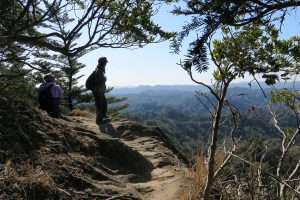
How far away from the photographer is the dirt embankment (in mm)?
4387

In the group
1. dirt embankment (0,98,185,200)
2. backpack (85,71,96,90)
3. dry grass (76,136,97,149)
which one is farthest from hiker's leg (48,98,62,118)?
dry grass (76,136,97,149)

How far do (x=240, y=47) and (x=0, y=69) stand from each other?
17.9 metres

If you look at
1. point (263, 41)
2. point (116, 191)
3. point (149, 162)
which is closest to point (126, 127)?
point (149, 162)

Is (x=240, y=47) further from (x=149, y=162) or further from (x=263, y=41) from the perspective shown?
(x=149, y=162)

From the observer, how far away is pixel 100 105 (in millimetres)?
10180

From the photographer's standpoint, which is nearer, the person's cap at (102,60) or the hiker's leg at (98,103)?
the person's cap at (102,60)

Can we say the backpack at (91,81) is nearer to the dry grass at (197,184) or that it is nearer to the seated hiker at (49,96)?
the seated hiker at (49,96)

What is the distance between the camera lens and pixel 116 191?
5203 millimetres

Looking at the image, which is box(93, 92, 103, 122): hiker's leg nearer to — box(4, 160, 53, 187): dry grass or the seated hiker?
the seated hiker

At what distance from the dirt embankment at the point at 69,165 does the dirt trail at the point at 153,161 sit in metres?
0.02

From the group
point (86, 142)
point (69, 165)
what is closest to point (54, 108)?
point (86, 142)

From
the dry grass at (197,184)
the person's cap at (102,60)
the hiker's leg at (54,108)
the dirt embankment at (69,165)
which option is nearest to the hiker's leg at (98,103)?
the person's cap at (102,60)

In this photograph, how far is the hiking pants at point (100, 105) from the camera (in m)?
9.98

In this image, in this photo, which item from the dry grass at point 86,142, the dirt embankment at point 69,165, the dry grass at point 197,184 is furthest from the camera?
the dry grass at point 86,142
